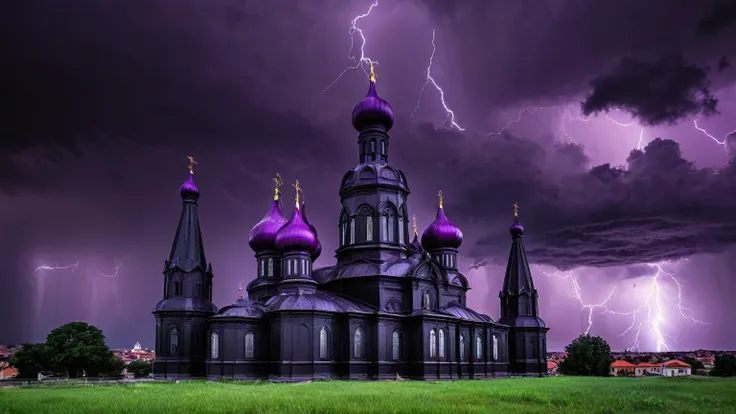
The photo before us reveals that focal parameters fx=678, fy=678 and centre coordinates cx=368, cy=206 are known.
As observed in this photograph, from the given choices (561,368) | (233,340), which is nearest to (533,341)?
(561,368)

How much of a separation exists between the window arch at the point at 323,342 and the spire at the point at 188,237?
35.3 ft

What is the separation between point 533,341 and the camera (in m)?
63.6

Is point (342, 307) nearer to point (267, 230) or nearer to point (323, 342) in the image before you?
point (323, 342)

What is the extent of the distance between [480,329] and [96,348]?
33.2 metres

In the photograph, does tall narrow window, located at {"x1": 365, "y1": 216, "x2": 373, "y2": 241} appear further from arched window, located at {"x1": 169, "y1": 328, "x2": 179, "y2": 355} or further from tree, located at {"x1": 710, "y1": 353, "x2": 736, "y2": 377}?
tree, located at {"x1": 710, "y1": 353, "x2": 736, "y2": 377}

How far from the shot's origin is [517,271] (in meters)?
64.8

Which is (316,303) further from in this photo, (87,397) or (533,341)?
(533,341)

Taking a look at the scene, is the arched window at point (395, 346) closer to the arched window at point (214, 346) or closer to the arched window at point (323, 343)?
the arched window at point (323, 343)

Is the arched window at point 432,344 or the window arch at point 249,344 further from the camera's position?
the arched window at point 432,344

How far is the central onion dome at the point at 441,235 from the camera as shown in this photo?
61.0 metres

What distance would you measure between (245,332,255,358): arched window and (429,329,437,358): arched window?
12965mm

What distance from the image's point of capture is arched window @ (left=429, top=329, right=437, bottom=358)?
50094 millimetres

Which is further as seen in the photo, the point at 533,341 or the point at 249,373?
the point at 533,341

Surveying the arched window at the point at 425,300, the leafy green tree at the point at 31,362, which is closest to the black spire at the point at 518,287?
the arched window at the point at 425,300
